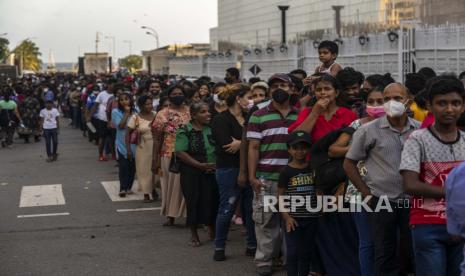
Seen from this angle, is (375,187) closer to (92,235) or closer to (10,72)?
(92,235)

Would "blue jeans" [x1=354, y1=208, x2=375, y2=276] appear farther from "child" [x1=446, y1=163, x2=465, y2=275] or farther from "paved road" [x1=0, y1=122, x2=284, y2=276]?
"child" [x1=446, y1=163, x2=465, y2=275]

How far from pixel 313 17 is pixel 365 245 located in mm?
88104

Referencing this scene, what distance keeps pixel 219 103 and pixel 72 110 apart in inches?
943

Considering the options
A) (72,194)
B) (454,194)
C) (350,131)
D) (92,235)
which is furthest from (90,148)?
(454,194)

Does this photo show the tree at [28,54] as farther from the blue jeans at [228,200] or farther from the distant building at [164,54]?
the blue jeans at [228,200]

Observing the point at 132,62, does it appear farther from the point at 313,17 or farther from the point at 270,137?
the point at 270,137

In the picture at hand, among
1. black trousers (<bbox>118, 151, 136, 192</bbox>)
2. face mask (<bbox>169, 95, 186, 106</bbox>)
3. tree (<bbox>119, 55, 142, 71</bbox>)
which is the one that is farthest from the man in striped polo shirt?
tree (<bbox>119, 55, 142, 71</bbox>)

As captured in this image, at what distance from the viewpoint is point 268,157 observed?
780 cm

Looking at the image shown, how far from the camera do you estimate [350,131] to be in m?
6.66

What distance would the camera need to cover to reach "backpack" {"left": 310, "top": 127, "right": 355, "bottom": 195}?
22.3ft

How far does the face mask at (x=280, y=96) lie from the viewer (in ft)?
25.4

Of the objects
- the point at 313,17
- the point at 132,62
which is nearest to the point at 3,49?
the point at 313,17

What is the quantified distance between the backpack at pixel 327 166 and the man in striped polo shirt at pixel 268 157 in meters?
0.88

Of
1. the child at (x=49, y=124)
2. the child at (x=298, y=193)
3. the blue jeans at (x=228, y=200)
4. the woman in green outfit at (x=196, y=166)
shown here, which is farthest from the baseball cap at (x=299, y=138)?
the child at (x=49, y=124)
